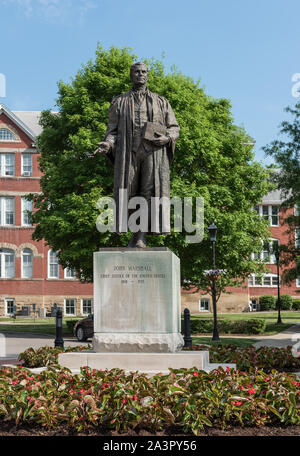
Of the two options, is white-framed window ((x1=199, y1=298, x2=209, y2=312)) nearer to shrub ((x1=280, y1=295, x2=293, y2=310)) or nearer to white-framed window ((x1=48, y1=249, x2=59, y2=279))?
shrub ((x1=280, y1=295, x2=293, y2=310))

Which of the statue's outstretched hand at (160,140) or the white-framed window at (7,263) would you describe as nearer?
the statue's outstretched hand at (160,140)

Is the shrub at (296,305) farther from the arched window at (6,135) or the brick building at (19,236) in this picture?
the arched window at (6,135)

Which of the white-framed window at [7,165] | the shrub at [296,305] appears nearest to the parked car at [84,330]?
the white-framed window at [7,165]

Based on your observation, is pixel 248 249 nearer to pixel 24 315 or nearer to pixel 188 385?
pixel 188 385

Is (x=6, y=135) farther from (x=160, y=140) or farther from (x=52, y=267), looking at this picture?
(x=160, y=140)

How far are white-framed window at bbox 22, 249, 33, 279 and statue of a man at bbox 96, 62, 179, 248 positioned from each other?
35.4 meters

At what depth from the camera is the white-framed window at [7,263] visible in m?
42.2

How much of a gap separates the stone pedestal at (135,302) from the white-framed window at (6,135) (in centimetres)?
3634

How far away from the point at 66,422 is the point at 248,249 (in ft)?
64.9

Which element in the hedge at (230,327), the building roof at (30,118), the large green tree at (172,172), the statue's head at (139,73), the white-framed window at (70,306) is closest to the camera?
the statue's head at (139,73)

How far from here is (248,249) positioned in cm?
2491

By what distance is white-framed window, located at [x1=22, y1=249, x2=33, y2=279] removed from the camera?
139 feet

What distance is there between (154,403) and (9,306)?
3858 centimetres

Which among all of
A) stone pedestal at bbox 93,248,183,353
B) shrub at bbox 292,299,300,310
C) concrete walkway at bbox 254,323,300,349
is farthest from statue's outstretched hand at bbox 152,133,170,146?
shrub at bbox 292,299,300,310
